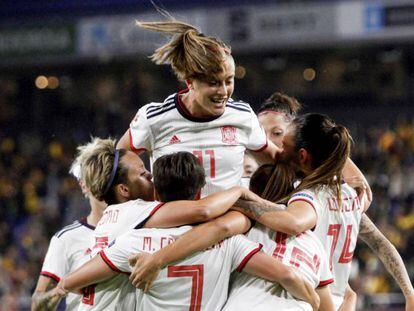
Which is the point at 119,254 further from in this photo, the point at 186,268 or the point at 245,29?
the point at 245,29

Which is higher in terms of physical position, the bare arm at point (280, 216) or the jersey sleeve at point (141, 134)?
the jersey sleeve at point (141, 134)

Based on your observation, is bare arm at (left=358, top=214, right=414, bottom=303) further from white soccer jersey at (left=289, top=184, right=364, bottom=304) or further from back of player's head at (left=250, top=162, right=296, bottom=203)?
back of player's head at (left=250, top=162, right=296, bottom=203)

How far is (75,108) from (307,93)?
5239 millimetres

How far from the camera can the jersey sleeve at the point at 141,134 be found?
4668 mm

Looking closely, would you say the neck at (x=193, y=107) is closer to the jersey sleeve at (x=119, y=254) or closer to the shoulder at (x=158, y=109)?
the shoulder at (x=158, y=109)

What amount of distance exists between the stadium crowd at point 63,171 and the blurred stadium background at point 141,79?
0.10 ft

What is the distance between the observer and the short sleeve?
4777 mm

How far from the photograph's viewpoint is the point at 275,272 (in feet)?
12.3

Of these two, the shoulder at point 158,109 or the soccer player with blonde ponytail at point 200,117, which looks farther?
the shoulder at point 158,109

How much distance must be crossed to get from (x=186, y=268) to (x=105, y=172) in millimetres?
798

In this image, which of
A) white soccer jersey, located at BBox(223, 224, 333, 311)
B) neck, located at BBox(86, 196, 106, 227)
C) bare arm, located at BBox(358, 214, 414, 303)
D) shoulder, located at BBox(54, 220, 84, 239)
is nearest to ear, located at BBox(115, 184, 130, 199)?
white soccer jersey, located at BBox(223, 224, 333, 311)

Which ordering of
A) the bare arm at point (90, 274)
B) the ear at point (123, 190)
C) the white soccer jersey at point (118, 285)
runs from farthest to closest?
the ear at point (123, 190) → the white soccer jersey at point (118, 285) → the bare arm at point (90, 274)

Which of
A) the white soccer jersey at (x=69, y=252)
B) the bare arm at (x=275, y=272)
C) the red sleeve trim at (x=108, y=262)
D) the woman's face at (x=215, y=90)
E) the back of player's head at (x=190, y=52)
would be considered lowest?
the white soccer jersey at (x=69, y=252)

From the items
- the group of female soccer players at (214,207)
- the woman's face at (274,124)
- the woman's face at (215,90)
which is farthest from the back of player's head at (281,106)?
the woman's face at (215,90)
